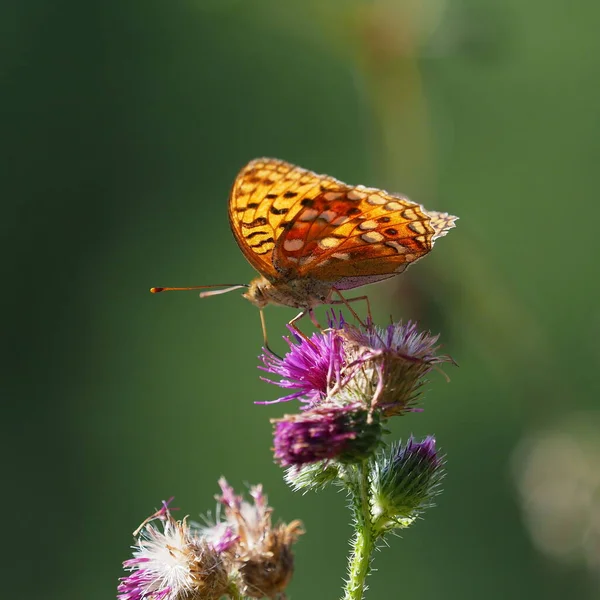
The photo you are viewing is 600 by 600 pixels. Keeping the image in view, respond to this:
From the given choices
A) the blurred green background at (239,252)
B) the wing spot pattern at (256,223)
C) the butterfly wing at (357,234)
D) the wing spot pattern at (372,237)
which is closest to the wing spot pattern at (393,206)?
the butterfly wing at (357,234)

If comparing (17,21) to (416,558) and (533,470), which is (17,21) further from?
(533,470)

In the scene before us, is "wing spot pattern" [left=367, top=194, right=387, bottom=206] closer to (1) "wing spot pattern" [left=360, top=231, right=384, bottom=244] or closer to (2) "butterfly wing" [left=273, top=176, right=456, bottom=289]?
(2) "butterfly wing" [left=273, top=176, right=456, bottom=289]

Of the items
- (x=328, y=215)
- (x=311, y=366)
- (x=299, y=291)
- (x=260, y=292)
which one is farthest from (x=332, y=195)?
(x=311, y=366)

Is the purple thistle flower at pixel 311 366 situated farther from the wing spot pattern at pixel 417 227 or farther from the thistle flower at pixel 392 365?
the wing spot pattern at pixel 417 227

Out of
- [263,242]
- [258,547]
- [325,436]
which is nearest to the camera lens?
[325,436]

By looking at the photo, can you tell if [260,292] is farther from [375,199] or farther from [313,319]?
[375,199]
